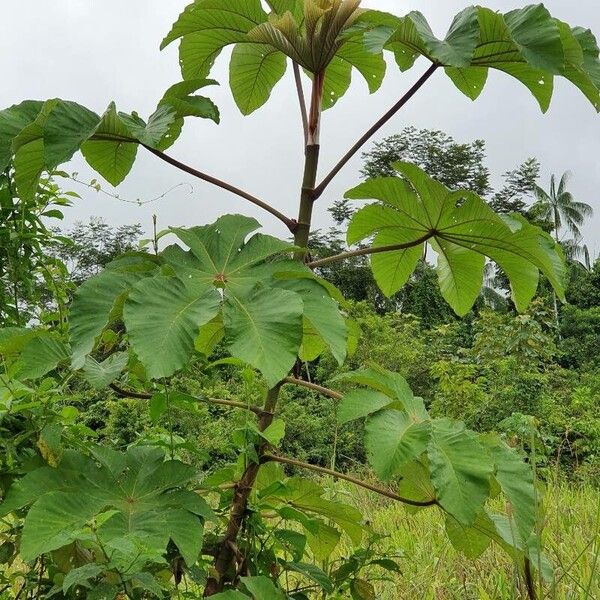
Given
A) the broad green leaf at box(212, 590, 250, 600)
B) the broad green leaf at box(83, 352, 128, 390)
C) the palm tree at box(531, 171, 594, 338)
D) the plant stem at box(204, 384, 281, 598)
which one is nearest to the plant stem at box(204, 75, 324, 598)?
the plant stem at box(204, 384, 281, 598)

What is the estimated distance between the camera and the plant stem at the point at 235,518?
105cm

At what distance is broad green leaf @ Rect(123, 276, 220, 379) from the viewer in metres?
0.78

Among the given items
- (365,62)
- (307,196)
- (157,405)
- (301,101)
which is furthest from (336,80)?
(157,405)

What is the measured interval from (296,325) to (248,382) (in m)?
0.32

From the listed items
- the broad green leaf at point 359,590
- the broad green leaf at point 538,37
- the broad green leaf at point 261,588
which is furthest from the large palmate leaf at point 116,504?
→ the broad green leaf at point 538,37

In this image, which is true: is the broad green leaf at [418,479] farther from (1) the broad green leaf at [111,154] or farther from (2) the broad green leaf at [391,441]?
(1) the broad green leaf at [111,154]

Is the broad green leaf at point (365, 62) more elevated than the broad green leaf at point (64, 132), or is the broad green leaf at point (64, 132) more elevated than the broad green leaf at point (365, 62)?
the broad green leaf at point (365, 62)

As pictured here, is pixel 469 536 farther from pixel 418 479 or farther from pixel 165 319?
pixel 165 319

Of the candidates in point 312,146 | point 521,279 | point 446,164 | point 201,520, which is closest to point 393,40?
point 312,146

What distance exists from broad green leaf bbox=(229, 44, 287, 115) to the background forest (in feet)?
1.27

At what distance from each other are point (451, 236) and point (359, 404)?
0.34 metres

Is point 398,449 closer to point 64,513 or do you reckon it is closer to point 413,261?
point 64,513

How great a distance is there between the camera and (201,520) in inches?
37.2

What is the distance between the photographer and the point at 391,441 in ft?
2.82
